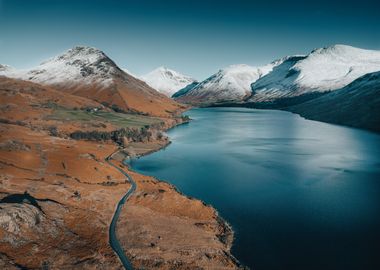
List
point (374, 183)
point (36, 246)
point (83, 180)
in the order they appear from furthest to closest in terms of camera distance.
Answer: point (374, 183)
point (83, 180)
point (36, 246)

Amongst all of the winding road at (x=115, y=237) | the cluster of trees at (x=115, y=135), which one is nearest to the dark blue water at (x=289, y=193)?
the winding road at (x=115, y=237)

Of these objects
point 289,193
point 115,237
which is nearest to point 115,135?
point 289,193

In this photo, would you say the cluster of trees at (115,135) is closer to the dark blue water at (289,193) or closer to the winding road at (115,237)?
the dark blue water at (289,193)

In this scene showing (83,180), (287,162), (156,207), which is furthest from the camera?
(287,162)

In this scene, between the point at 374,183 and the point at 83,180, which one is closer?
the point at 83,180

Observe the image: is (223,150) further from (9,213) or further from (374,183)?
(9,213)

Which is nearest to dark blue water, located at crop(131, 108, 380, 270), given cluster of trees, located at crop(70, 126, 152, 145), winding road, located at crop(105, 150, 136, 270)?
winding road, located at crop(105, 150, 136, 270)

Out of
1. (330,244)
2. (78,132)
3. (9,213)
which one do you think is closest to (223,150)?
(78,132)
